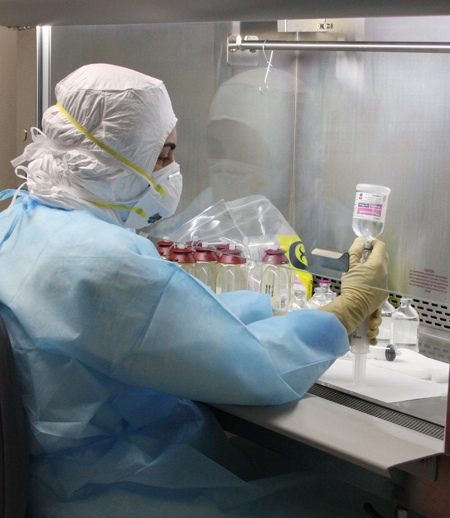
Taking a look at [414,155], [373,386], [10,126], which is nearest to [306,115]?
[414,155]

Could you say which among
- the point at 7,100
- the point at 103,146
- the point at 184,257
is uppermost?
the point at 7,100

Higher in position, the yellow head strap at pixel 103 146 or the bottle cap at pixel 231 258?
the yellow head strap at pixel 103 146

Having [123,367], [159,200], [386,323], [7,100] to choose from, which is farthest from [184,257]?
[7,100]

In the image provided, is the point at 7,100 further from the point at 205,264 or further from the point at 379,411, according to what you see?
Result: the point at 379,411

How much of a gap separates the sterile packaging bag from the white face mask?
0.18 meters

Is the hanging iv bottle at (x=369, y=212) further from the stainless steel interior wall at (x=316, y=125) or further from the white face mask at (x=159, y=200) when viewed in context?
the white face mask at (x=159, y=200)

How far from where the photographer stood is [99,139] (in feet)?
4.96

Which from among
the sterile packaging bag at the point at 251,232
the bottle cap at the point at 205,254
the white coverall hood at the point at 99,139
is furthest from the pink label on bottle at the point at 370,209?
the bottle cap at the point at 205,254

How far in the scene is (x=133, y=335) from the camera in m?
1.27

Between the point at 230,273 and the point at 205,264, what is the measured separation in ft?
0.25

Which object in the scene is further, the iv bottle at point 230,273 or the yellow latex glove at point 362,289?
the iv bottle at point 230,273

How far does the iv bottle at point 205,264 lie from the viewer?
81.0 inches

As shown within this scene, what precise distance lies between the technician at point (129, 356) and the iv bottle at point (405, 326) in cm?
23

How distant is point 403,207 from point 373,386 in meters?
0.41
